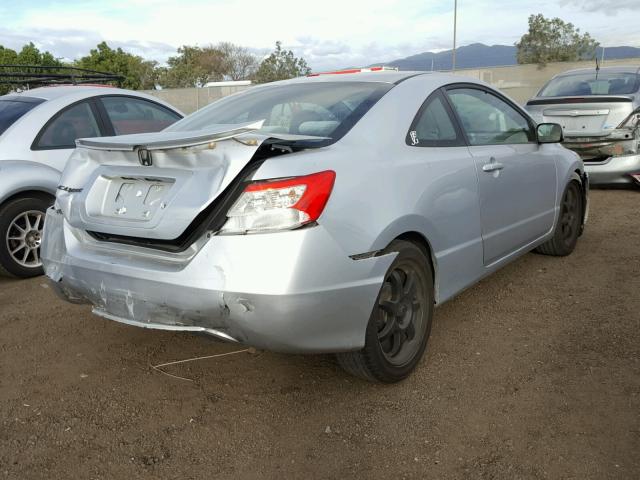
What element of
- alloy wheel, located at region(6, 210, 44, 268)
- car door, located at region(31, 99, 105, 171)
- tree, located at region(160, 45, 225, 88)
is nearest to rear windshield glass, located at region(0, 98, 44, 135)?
car door, located at region(31, 99, 105, 171)

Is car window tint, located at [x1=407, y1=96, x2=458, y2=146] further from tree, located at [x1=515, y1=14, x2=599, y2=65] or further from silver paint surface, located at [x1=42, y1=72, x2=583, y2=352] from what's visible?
tree, located at [x1=515, y1=14, x2=599, y2=65]

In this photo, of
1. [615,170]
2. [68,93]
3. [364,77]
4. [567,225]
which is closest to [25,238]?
[68,93]

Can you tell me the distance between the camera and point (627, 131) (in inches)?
294

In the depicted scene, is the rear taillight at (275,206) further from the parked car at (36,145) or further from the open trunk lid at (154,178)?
the parked car at (36,145)

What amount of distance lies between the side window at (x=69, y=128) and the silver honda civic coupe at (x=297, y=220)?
2114 millimetres

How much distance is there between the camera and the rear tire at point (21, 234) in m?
4.78

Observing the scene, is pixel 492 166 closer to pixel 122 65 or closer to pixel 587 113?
pixel 587 113

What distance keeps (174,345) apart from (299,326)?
1.38 m

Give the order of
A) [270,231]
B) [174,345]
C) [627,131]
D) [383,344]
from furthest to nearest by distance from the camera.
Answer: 1. [627,131]
2. [174,345]
3. [383,344]
4. [270,231]

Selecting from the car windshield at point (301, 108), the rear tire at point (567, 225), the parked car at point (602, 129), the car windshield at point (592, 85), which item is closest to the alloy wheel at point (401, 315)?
the car windshield at point (301, 108)

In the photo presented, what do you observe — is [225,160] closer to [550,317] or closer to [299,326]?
[299,326]

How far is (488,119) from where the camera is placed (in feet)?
13.0

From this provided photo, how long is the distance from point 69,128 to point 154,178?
3.20m

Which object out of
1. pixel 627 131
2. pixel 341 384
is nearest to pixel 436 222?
pixel 341 384
